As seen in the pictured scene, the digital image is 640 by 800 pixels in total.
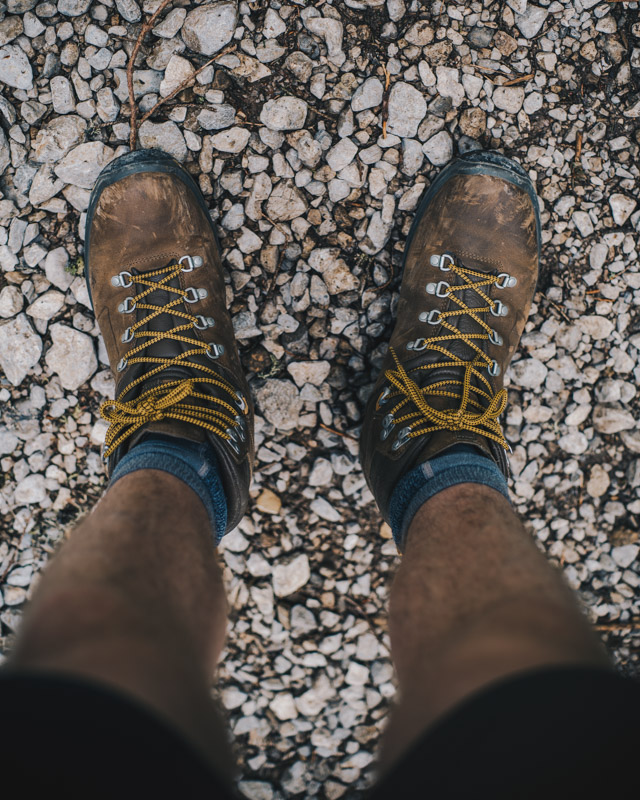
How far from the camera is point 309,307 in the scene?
174cm

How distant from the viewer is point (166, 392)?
148 centimetres

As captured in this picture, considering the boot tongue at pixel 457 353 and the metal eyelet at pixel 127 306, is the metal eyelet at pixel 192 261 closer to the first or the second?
the metal eyelet at pixel 127 306

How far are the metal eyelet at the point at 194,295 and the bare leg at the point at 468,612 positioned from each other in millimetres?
922

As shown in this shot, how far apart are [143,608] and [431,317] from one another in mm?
1178

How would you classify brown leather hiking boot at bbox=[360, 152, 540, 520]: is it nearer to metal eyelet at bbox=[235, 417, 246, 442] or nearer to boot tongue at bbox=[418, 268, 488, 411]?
boot tongue at bbox=[418, 268, 488, 411]

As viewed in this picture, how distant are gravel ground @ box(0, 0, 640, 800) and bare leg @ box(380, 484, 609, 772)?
63 cm

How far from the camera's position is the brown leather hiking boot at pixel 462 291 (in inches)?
62.6

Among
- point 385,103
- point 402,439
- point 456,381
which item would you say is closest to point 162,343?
point 402,439

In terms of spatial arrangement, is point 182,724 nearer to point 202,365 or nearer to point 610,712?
point 610,712

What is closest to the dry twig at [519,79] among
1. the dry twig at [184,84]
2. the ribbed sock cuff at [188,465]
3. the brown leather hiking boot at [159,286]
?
the dry twig at [184,84]

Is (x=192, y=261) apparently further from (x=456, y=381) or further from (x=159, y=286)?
(x=456, y=381)

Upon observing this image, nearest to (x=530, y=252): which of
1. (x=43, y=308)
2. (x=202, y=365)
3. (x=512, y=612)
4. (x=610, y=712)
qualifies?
(x=202, y=365)

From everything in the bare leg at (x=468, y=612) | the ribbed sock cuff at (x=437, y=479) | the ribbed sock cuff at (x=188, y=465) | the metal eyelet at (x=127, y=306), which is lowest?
the bare leg at (x=468, y=612)

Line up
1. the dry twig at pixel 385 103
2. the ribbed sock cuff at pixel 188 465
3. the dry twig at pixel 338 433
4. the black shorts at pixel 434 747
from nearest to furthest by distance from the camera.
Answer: the black shorts at pixel 434 747 → the ribbed sock cuff at pixel 188 465 → the dry twig at pixel 385 103 → the dry twig at pixel 338 433
